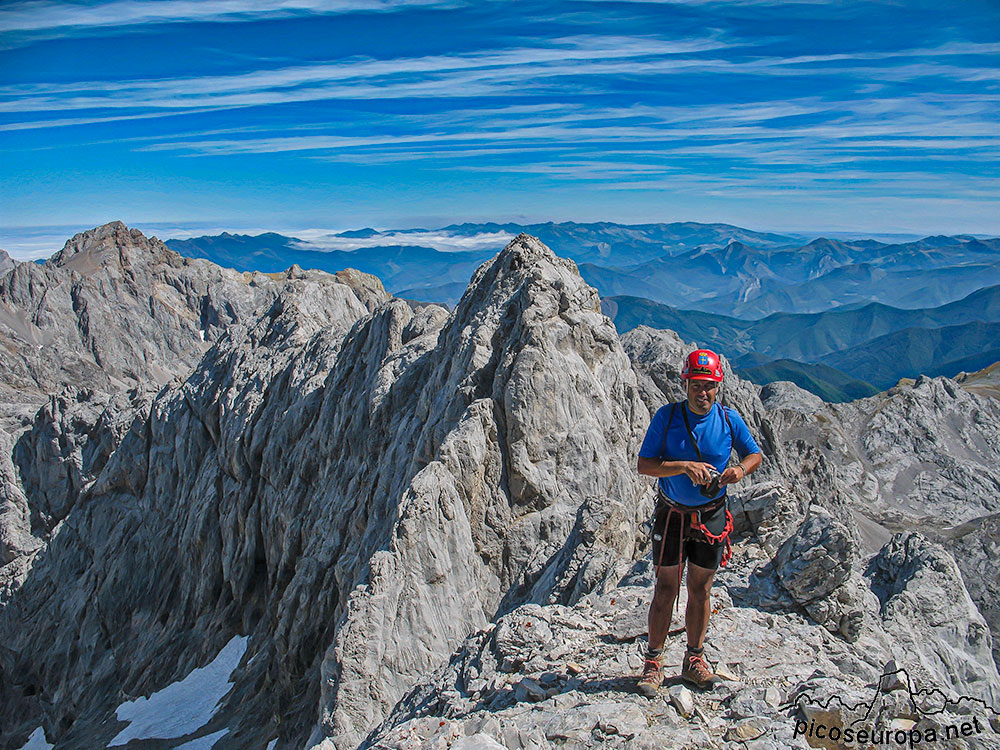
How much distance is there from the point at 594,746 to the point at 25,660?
68778 millimetres

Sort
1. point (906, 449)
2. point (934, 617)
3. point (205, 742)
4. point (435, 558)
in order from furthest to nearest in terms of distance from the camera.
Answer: point (906, 449) → point (205, 742) → point (435, 558) → point (934, 617)

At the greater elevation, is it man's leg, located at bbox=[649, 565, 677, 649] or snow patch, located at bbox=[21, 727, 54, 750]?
man's leg, located at bbox=[649, 565, 677, 649]

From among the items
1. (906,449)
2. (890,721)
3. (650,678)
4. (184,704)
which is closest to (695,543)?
(650,678)

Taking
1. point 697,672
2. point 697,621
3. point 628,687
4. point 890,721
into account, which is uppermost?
point 697,621

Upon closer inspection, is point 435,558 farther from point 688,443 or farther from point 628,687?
point 688,443

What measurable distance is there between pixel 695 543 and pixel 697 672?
6.56ft

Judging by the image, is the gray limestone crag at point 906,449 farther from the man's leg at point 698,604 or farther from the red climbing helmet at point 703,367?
the red climbing helmet at point 703,367

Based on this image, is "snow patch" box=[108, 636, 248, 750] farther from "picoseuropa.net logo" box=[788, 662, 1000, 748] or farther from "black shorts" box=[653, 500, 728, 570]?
"picoseuropa.net logo" box=[788, 662, 1000, 748]

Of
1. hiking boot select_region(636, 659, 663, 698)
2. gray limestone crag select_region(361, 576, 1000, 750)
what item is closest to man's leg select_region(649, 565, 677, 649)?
hiking boot select_region(636, 659, 663, 698)

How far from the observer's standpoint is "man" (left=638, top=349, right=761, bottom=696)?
10.6 metres

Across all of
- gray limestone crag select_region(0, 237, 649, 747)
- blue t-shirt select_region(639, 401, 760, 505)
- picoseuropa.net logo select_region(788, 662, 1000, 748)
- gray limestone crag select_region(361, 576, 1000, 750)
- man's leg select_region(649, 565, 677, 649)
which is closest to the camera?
picoseuropa.net logo select_region(788, 662, 1000, 748)

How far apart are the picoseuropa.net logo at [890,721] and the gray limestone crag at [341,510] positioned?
819 centimetres

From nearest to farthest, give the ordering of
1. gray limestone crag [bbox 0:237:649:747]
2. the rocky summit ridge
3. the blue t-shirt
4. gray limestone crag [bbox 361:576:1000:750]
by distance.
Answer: gray limestone crag [bbox 361:576:1000:750] → the blue t-shirt → the rocky summit ridge → gray limestone crag [bbox 0:237:649:747]

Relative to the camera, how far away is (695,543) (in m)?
11.1
